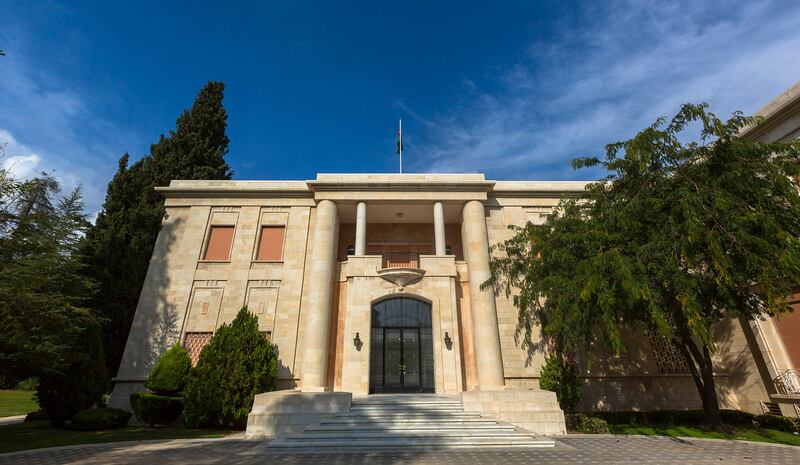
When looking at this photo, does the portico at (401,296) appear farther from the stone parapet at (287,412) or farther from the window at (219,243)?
the window at (219,243)

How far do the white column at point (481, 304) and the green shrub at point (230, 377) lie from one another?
8497 mm

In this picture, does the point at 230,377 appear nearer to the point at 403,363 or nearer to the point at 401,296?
the point at 403,363

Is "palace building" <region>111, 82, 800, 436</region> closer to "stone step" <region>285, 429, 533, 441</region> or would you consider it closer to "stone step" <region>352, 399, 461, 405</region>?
"stone step" <region>352, 399, 461, 405</region>

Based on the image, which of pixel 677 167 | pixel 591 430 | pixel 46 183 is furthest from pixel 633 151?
pixel 46 183

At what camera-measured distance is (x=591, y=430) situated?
12.4 metres

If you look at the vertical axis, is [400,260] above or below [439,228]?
below

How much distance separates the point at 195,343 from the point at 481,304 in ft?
42.3

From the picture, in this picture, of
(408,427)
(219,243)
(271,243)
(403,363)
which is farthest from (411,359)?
(219,243)

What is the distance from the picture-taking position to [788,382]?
14.3m

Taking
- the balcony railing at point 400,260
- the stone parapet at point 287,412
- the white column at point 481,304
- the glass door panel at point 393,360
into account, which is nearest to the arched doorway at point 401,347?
the glass door panel at point 393,360

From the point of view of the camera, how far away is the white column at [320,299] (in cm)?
1534

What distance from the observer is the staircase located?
9.62 metres

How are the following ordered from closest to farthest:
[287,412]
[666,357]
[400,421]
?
[400,421] < [287,412] < [666,357]

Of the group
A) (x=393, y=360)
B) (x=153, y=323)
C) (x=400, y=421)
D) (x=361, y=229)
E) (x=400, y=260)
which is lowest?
(x=400, y=421)
